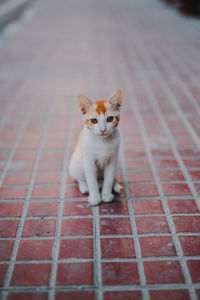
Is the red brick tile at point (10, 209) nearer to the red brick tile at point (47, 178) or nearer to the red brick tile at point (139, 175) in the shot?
the red brick tile at point (47, 178)

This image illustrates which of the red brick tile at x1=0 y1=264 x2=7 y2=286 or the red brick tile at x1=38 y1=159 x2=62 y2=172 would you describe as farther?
the red brick tile at x1=38 y1=159 x2=62 y2=172

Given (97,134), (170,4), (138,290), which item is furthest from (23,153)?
(170,4)

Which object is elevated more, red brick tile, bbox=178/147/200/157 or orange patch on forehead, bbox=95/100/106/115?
red brick tile, bbox=178/147/200/157

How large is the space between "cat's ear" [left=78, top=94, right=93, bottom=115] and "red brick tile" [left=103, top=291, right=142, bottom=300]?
1.10 metres

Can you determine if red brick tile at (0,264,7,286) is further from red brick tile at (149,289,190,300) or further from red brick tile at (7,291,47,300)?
red brick tile at (149,289,190,300)

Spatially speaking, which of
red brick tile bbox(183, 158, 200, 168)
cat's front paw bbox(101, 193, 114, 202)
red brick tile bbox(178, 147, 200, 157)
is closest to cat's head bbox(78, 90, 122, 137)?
cat's front paw bbox(101, 193, 114, 202)

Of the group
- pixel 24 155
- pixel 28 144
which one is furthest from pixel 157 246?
pixel 28 144

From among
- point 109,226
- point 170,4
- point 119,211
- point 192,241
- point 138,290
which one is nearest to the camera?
point 138,290


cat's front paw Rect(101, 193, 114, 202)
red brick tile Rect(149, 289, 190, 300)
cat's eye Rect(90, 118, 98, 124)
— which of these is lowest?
red brick tile Rect(149, 289, 190, 300)

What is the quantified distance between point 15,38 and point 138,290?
24.7 feet

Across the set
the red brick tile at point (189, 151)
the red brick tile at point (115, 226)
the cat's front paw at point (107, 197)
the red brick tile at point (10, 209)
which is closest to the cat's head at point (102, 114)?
the cat's front paw at point (107, 197)

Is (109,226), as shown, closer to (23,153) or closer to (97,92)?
(23,153)

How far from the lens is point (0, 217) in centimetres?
197

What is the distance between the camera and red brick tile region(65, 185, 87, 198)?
7.06ft
